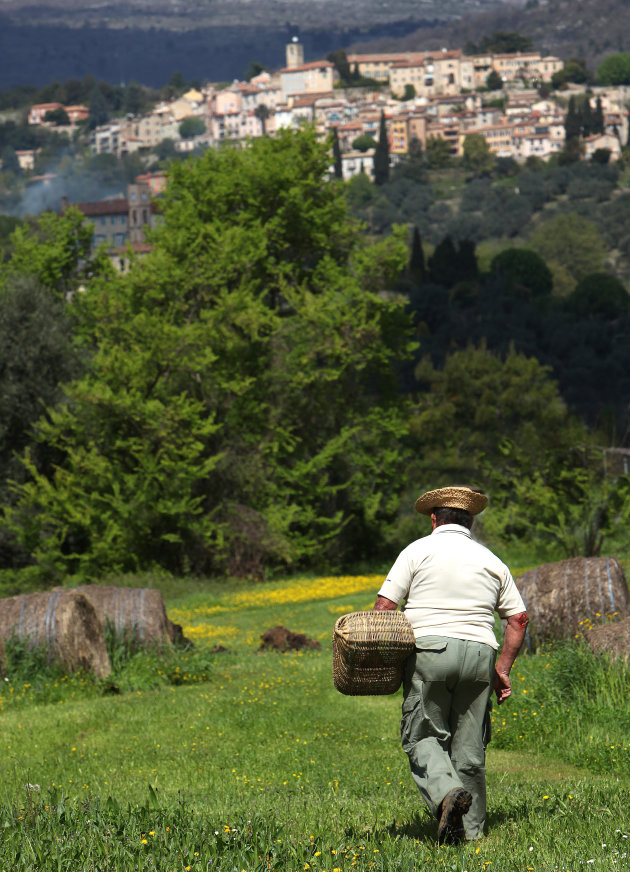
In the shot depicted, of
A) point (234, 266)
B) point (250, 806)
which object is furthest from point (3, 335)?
point (250, 806)

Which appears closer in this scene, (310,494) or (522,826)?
(522,826)

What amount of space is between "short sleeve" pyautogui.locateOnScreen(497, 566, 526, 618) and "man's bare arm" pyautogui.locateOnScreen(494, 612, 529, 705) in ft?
0.17

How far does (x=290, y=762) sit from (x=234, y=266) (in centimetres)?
2797

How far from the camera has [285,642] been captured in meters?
17.1

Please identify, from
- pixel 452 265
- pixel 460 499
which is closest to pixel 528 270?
pixel 452 265

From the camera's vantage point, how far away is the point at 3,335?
111 ft

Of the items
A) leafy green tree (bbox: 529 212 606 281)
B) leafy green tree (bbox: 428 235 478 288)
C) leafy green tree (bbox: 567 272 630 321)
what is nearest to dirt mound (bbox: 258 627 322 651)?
leafy green tree (bbox: 567 272 630 321)

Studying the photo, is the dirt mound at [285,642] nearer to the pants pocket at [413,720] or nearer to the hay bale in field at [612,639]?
the hay bale in field at [612,639]

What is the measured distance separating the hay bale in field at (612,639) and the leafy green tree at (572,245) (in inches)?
6076

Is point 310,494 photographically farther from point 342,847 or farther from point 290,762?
point 342,847

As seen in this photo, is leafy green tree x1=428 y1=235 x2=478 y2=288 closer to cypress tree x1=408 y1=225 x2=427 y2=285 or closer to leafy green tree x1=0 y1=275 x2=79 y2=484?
cypress tree x1=408 y1=225 x2=427 y2=285

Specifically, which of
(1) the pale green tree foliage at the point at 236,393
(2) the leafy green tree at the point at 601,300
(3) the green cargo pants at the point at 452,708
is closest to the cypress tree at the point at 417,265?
(2) the leafy green tree at the point at 601,300

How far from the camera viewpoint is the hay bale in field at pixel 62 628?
550 inches

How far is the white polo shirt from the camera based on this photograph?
262 inches
